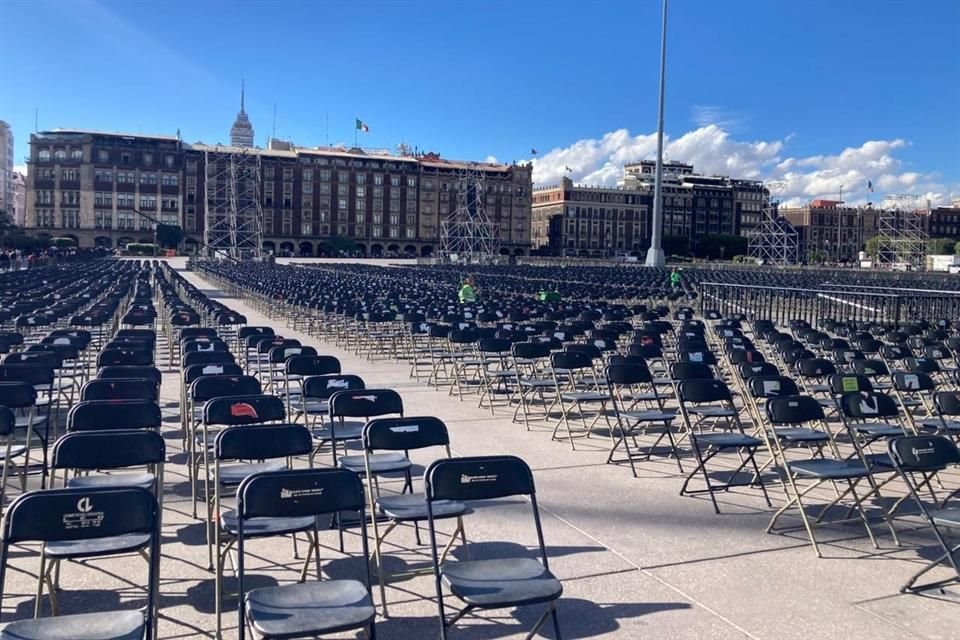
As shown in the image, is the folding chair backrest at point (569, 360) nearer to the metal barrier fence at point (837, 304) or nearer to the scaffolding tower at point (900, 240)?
the metal barrier fence at point (837, 304)

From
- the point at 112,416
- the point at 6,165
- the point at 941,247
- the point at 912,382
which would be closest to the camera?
the point at 112,416

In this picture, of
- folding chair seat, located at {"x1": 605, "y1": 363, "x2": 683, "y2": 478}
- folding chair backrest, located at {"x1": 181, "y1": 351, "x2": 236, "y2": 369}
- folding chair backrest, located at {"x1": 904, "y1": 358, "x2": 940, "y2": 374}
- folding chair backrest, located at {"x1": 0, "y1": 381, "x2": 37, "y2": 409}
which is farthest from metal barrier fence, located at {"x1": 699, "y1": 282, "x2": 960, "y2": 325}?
folding chair backrest, located at {"x1": 0, "y1": 381, "x2": 37, "y2": 409}

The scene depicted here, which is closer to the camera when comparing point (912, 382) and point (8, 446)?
point (8, 446)

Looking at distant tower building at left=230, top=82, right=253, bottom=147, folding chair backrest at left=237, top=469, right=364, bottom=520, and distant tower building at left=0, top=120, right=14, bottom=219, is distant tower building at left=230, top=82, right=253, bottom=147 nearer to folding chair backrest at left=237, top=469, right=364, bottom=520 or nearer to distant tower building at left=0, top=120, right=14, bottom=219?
distant tower building at left=0, top=120, right=14, bottom=219

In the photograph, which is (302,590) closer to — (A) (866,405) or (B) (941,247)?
(A) (866,405)

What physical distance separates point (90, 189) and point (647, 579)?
105946 mm

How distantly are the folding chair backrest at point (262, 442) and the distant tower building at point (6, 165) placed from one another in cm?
13211

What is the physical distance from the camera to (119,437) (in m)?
4.57

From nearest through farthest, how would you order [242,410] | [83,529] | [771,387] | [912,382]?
[83,529] → [242,410] → [771,387] → [912,382]

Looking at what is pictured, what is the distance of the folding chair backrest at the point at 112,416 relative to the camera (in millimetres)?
5387

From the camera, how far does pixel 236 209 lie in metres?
82.2

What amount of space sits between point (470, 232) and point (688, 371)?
83372 millimetres

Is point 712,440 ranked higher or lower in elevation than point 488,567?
higher

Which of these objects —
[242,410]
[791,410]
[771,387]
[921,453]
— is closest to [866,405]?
[791,410]
